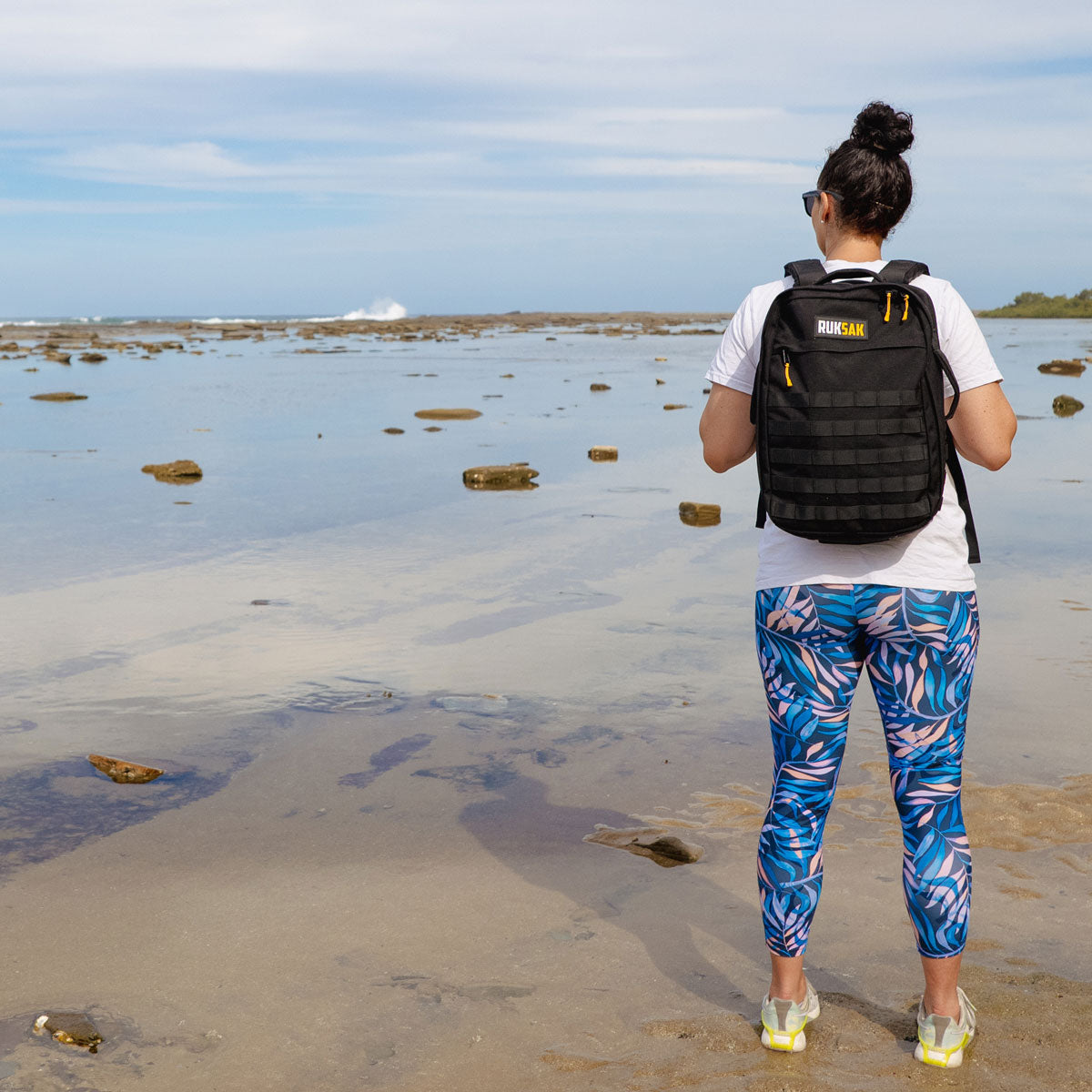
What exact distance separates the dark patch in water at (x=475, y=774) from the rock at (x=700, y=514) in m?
5.09

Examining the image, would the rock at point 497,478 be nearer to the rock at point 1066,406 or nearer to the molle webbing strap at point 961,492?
the molle webbing strap at point 961,492

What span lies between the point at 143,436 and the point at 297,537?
784 centimetres

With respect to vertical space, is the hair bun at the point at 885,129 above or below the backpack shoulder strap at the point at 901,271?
above

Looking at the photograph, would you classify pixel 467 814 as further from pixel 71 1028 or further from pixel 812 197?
pixel 812 197

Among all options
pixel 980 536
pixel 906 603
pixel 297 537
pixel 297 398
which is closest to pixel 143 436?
pixel 297 398

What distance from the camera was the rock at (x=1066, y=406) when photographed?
59.3 feet

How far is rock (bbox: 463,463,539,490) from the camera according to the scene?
11695 mm

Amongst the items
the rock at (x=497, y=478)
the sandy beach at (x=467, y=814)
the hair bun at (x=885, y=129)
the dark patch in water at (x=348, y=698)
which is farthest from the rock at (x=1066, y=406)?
the hair bun at (x=885, y=129)

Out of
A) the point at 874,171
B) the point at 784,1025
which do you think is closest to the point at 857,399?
the point at 874,171

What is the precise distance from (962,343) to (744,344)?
18.4 inches

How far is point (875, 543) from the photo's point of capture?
2.80 meters

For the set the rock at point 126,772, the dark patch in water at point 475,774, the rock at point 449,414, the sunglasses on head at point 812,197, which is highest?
the sunglasses on head at point 812,197

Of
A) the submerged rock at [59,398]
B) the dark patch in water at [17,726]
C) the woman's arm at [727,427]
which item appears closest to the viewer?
the woman's arm at [727,427]

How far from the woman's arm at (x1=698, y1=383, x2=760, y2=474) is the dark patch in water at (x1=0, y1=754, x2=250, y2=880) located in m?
2.48
